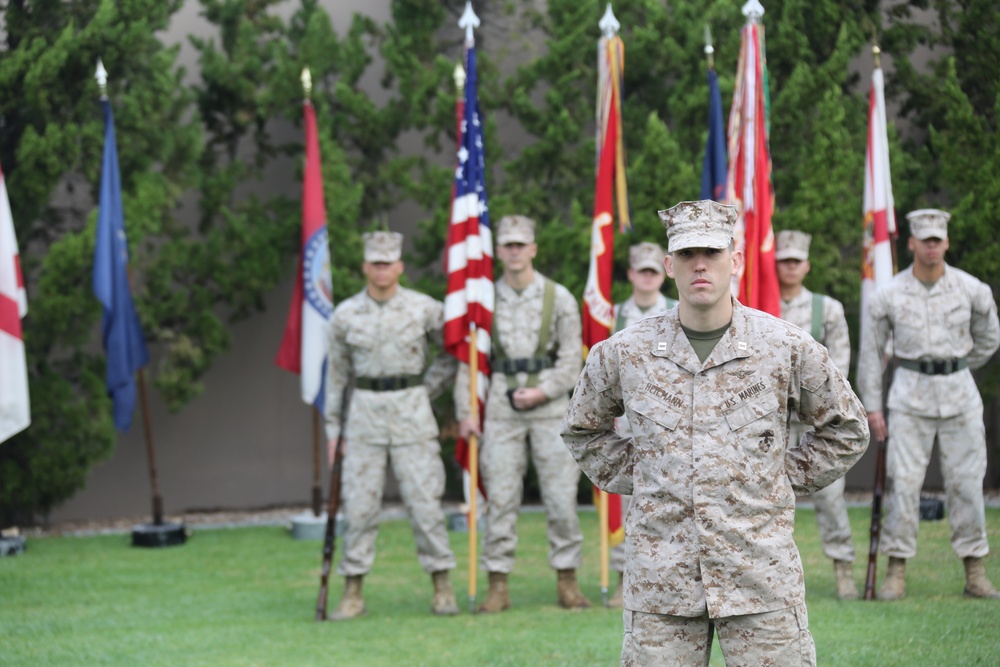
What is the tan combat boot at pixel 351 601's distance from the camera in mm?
6941

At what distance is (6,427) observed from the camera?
6.27m

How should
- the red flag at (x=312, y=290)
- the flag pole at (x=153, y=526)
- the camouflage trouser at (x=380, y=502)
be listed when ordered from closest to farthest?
1. the camouflage trouser at (x=380, y=502)
2. the red flag at (x=312, y=290)
3. the flag pole at (x=153, y=526)

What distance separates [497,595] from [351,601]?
0.80m

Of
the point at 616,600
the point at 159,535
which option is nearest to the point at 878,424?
the point at 616,600

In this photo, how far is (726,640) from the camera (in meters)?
3.40

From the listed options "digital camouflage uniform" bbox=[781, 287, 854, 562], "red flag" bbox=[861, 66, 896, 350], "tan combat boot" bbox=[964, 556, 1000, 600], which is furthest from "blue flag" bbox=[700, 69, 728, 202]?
"tan combat boot" bbox=[964, 556, 1000, 600]

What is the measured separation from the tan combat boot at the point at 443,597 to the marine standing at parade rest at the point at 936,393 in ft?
7.36

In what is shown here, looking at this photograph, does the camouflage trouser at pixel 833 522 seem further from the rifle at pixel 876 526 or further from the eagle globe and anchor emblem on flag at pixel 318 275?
the eagle globe and anchor emblem on flag at pixel 318 275

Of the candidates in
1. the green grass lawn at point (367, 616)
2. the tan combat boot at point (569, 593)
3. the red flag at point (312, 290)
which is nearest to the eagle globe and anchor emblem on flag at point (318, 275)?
the red flag at point (312, 290)

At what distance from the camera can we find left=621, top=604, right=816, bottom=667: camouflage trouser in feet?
11.0

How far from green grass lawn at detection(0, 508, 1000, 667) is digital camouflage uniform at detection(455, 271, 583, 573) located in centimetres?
38

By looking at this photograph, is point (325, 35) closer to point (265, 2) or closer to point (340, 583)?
point (265, 2)

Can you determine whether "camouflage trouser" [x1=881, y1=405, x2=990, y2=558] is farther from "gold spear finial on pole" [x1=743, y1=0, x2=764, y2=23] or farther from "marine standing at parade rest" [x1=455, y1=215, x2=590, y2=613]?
"gold spear finial on pole" [x1=743, y1=0, x2=764, y2=23]

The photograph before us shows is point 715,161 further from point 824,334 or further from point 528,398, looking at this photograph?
point 528,398
